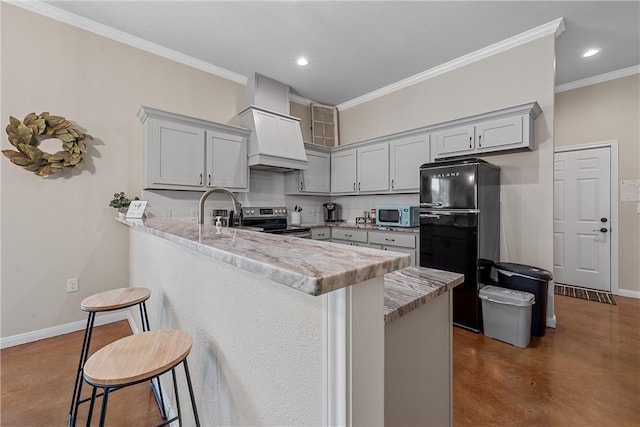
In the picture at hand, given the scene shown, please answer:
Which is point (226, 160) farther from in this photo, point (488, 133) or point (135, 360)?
point (488, 133)

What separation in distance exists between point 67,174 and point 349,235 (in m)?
3.19

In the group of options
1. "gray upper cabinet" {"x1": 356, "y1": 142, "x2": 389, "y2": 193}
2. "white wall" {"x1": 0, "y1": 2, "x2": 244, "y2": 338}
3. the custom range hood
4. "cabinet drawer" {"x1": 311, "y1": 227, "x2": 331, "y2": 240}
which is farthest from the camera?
"cabinet drawer" {"x1": 311, "y1": 227, "x2": 331, "y2": 240}

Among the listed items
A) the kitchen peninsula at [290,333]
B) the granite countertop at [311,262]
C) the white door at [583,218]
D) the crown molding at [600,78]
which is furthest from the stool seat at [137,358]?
the crown molding at [600,78]

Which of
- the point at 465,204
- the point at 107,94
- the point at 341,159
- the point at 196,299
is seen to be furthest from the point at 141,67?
the point at 465,204

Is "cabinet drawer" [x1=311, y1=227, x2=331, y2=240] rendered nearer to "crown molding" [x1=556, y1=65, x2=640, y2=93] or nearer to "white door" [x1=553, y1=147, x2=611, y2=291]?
"white door" [x1=553, y1=147, x2=611, y2=291]

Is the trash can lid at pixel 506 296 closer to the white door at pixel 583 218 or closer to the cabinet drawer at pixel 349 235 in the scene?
the cabinet drawer at pixel 349 235

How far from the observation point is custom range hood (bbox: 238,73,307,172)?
11.8 feet

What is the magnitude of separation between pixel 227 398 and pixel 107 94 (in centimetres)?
328

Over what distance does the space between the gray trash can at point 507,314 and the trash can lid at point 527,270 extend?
0.21m

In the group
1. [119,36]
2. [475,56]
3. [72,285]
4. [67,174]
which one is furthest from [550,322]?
[119,36]

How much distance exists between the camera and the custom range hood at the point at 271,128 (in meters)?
3.60

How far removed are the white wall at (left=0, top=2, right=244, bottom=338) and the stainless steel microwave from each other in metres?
2.95

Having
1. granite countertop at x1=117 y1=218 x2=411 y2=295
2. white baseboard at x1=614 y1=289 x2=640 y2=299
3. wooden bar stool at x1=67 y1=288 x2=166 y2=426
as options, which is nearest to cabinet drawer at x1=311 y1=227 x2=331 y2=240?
wooden bar stool at x1=67 y1=288 x2=166 y2=426

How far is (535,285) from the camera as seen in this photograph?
2.54m
